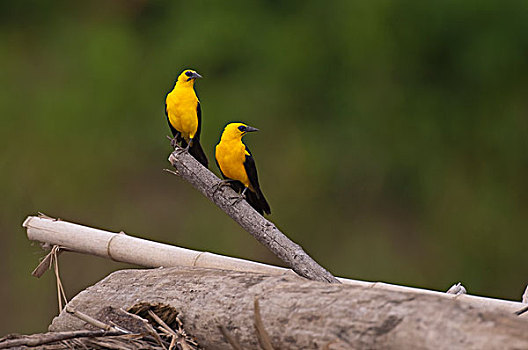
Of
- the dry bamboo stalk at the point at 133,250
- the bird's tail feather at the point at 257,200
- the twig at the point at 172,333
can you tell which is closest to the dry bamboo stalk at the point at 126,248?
the dry bamboo stalk at the point at 133,250

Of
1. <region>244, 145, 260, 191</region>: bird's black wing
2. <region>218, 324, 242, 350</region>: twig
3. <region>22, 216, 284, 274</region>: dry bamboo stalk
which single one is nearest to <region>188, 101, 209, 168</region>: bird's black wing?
<region>244, 145, 260, 191</region>: bird's black wing

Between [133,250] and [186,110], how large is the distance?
14.4 inches

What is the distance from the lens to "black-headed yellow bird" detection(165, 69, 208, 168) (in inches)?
57.8

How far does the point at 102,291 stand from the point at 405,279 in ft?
5.28

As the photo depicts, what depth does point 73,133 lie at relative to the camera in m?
2.85

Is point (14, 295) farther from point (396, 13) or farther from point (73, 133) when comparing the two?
point (396, 13)

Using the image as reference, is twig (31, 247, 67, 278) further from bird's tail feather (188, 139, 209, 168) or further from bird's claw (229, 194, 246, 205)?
bird's claw (229, 194, 246, 205)

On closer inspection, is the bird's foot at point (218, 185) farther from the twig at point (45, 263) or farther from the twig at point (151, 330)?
the twig at point (45, 263)

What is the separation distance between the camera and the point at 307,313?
3.29ft

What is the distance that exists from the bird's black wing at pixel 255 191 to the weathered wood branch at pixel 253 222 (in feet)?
A: 0.26

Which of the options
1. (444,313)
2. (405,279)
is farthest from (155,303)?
(405,279)

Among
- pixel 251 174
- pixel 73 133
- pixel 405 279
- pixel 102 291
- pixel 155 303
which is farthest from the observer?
pixel 73 133

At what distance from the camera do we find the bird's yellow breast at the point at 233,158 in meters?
1.44

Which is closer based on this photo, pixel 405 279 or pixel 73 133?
pixel 405 279
